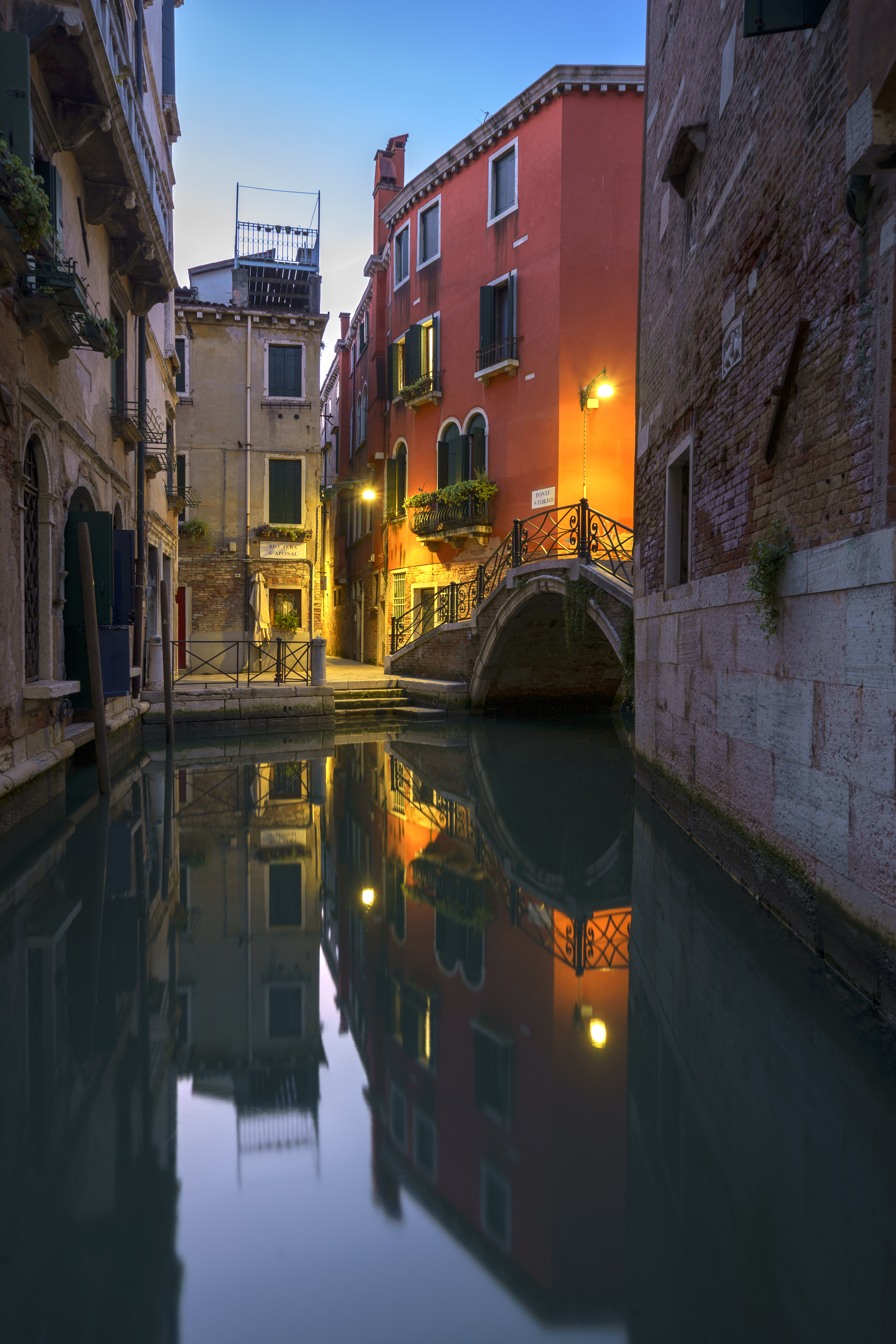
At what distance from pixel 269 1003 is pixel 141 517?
9.74 meters

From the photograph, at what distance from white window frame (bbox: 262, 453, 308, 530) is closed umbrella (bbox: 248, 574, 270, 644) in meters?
1.34

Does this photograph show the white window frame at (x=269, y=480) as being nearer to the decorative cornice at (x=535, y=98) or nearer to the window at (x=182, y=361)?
the window at (x=182, y=361)

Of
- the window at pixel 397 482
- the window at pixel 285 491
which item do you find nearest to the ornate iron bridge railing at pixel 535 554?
the window at pixel 397 482

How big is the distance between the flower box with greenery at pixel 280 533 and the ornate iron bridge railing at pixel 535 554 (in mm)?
2724

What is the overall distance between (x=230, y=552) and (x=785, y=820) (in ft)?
53.8

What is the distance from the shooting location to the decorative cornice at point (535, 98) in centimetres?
1484

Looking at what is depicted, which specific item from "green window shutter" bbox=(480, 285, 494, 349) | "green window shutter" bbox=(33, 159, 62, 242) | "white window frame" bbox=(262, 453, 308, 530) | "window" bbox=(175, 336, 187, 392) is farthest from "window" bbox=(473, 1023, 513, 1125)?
"window" bbox=(175, 336, 187, 392)

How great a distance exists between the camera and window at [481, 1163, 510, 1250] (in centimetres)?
238

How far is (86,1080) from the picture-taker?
3139 millimetres

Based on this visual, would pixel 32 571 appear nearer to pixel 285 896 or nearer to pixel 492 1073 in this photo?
pixel 285 896

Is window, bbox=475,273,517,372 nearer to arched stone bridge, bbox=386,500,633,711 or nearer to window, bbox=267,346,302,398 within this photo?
arched stone bridge, bbox=386,500,633,711

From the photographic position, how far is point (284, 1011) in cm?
385

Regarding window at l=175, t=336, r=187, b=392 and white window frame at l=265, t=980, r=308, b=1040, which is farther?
window at l=175, t=336, r=187, b=392

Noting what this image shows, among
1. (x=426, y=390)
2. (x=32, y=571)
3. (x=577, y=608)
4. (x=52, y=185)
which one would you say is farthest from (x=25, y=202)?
(x=426, y=390)
